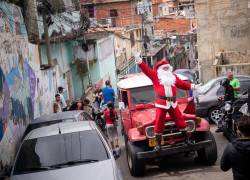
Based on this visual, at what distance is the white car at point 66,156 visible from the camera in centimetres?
771

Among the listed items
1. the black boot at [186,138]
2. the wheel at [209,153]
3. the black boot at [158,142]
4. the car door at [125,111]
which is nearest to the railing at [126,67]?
the car door at [125,111]

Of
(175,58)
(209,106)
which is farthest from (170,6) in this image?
(209,106)

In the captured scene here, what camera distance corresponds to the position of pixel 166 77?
11500 millimetres

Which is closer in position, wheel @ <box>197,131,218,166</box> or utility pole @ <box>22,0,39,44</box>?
wheel @ <box>197,131,218,166</box>

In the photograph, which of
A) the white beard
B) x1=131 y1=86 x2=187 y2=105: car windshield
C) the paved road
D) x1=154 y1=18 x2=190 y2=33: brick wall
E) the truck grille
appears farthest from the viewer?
x1=154 y1=18 x2=190 y2=33: brick wall

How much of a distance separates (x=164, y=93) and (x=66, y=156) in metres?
3.67

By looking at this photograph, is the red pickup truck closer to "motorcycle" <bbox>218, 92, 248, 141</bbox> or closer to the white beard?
the white beard

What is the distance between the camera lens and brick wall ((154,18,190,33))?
7094 centimetres

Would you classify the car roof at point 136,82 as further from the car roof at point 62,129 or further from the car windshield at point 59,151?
the car windshield at point 59,151

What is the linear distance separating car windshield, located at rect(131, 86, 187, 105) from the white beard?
0.82 m

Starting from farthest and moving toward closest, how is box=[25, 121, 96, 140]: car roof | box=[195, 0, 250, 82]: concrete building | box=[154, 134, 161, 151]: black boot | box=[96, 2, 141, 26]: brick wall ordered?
box=[96, 2, 141, 26]: brick wall
box=[195, 0, 250, 82]: concrete building
box=[154, 134, 161, 151]: black boot
box=[25, 121, 96, 140]: car roof

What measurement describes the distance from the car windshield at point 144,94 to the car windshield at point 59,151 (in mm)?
3497

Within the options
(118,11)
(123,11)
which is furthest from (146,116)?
(118,11)

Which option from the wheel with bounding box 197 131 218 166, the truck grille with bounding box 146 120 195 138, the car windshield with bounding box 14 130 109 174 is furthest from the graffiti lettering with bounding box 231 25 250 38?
the car windshield with bounding box 14 130 109 174
